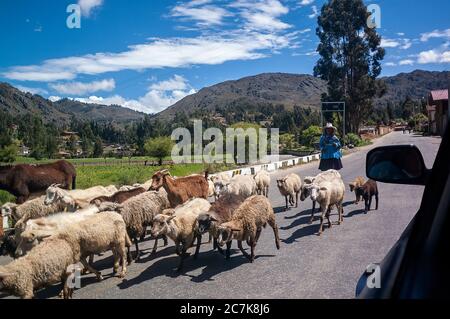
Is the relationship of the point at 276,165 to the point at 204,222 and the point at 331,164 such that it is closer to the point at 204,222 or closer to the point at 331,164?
the point at 331,164

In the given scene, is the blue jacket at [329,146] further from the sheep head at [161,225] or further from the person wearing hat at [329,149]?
the sheep head at [161,225]

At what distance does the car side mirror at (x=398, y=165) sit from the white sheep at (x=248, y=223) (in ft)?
14.3

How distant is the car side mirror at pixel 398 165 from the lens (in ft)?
8.40

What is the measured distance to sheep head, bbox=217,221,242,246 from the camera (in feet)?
23.6

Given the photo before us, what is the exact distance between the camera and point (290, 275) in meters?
6.44

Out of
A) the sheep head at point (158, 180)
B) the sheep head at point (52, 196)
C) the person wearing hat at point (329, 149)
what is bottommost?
the sheep head at point (52, 196)

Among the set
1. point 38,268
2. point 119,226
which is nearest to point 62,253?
point 38,268

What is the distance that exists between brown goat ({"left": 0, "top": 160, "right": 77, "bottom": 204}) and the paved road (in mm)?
6755

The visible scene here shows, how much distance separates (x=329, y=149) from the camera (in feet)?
37.4

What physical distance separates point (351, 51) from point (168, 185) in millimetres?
44570

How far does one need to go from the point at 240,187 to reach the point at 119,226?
229 inches

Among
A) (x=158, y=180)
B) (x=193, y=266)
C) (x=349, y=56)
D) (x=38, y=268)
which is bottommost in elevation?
(x=193, y=266)

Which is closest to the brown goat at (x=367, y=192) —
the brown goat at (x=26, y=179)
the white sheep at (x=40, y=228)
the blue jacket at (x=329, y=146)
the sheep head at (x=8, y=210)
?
the blue jacket at (x=329, y=146)

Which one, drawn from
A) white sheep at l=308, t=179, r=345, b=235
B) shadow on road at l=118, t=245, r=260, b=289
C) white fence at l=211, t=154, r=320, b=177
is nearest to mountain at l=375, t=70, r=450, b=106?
white sheep at l=308, t=179, r=345, b=235
